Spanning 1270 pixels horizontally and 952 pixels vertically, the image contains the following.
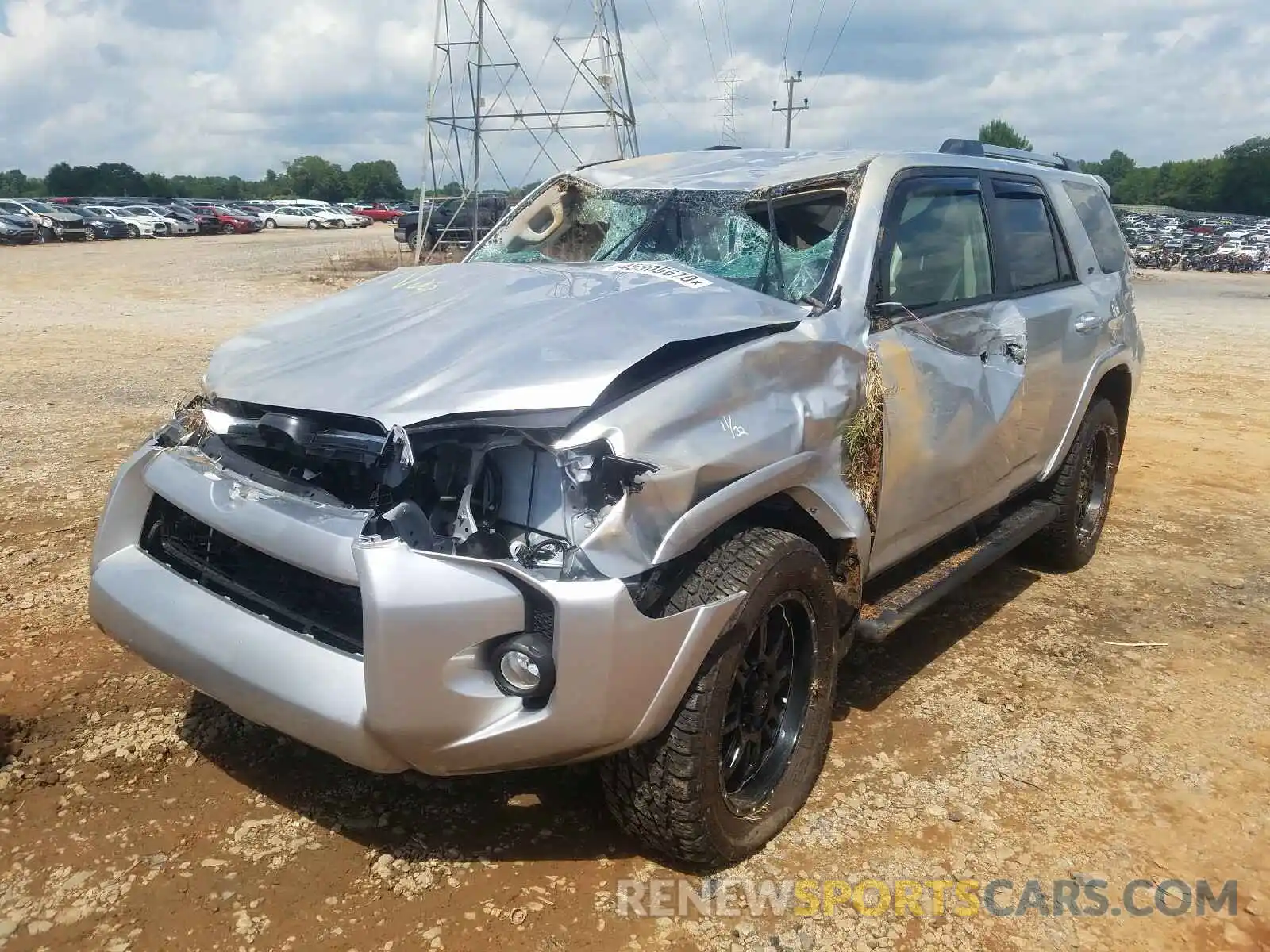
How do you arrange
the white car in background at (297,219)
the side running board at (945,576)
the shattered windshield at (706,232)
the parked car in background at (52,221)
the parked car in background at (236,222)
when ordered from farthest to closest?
the white car in background at (297,219)
the parked car in background at (236,222)
the parked car in background at (52,221)
the shattered windshield at (706,232)
the side running board at (945,576)

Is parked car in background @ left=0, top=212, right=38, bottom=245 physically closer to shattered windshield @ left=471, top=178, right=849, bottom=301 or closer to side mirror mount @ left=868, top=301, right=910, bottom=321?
shattered windshield @ left=471, top=178, right=849, bottom=301

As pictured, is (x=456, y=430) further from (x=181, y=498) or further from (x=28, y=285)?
(x=28, y=285)

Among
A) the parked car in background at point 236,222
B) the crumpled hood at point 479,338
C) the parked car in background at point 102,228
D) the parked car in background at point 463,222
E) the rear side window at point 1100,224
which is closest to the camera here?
the crumpled hood at point 479,338

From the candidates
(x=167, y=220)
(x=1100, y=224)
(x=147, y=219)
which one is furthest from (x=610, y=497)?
(x=167, y=220)

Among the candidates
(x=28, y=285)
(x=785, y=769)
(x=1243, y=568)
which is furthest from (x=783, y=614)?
(x=28, y=285)

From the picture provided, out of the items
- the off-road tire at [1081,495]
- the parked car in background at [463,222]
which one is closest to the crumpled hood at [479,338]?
the off-road tire at [1081,495]

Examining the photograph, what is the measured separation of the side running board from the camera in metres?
3.34

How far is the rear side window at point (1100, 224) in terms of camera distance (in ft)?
16.7

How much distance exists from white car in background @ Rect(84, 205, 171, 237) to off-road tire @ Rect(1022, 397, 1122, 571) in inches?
1712

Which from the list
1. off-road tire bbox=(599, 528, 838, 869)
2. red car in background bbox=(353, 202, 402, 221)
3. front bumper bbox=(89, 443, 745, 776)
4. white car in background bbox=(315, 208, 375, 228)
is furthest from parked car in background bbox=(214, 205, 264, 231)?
off-road tire bbox=(599, 528, 838, 869)

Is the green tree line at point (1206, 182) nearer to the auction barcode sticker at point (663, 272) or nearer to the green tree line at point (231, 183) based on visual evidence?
the green tree line at point (231, 183)

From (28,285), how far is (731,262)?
21.1m

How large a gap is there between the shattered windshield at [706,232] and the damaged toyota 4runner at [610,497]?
0.05 ft

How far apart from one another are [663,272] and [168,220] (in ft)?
154
